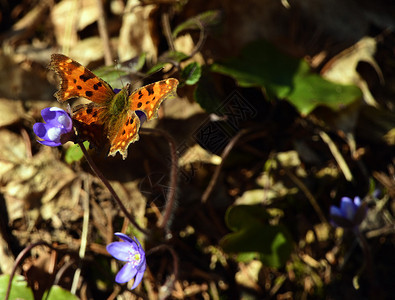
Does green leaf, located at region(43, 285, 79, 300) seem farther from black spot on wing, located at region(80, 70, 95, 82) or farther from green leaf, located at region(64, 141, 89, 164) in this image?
black spot on wing, located at region(80, 70, 95, 82)

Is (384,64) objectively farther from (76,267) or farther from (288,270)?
(76,267)

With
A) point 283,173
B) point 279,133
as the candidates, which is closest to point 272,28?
point 279,133

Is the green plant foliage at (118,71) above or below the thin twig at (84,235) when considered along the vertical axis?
above

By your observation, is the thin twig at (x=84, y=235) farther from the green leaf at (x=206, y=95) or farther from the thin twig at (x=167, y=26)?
the thin twig at (x=167, y=26)

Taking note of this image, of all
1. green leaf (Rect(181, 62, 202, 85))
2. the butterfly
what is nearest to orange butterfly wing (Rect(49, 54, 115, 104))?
the butterfly

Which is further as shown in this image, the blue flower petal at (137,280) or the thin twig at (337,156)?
the thin twig at (337,156)

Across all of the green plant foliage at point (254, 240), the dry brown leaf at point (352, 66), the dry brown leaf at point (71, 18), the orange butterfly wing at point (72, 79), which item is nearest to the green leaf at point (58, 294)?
the green plant foliage at point (254, 240)
